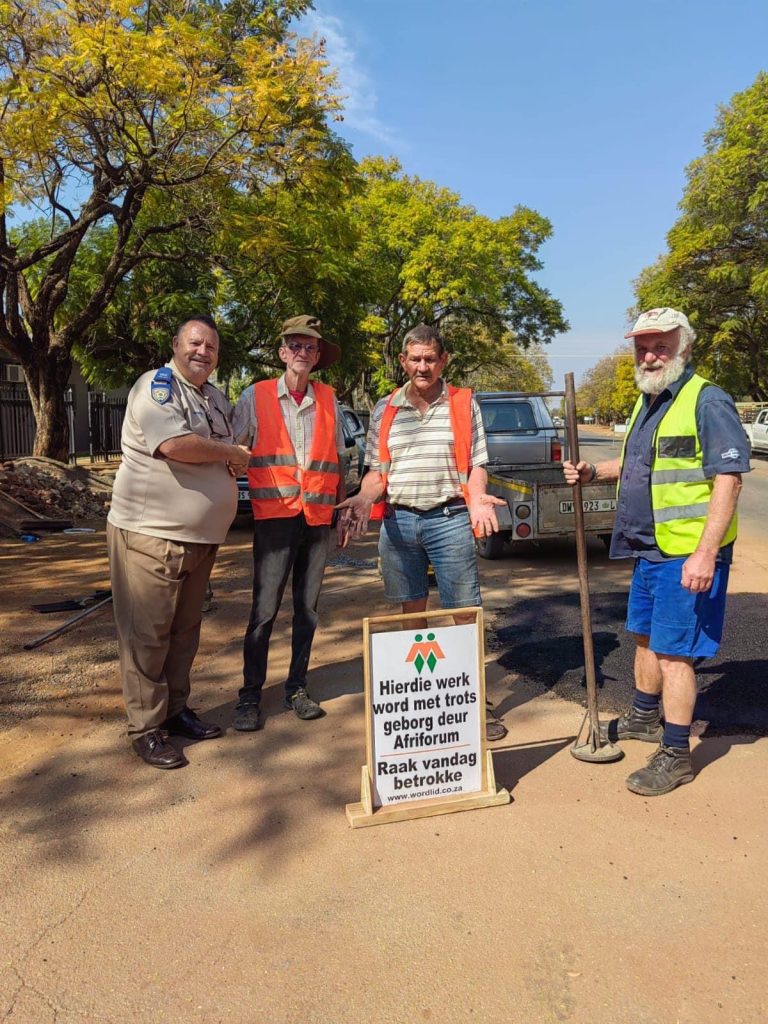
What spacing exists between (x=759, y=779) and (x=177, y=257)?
1341cm

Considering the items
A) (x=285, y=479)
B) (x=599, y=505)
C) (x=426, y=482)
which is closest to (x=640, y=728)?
(x=426, y=482)

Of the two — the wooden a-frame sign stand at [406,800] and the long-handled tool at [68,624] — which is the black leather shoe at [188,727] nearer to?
the wooden a-frame sign stand at [406,800]

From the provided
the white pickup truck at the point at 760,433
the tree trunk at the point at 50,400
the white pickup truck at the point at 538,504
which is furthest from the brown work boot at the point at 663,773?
the white pickup truck at the point at 760,433

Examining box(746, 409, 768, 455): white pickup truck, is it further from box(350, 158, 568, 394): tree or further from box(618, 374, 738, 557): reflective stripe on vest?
box(618, 374, 738, 557): reflective stripe on vest

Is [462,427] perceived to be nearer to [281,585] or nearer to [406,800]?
[281,585]

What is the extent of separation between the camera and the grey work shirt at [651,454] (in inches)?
124

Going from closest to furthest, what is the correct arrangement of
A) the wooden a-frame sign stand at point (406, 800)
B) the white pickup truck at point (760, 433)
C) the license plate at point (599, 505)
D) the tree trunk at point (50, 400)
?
the wooden a-frame sign stand at point (406, 800) → the license plate at point (599, 505) → the tree trunk at point (50, 400) → the white pickup truck at point (760, 433)

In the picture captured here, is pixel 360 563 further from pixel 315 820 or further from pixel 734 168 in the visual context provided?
pixel 734 168

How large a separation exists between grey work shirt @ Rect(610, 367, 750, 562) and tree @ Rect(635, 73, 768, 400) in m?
28.7

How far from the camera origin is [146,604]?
3.54m

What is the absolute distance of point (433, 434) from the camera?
372 centimetres

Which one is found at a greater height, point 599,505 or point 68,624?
point 599,505

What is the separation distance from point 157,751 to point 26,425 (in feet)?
61.8

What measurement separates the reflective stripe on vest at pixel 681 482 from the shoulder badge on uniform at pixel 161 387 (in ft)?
7.19
